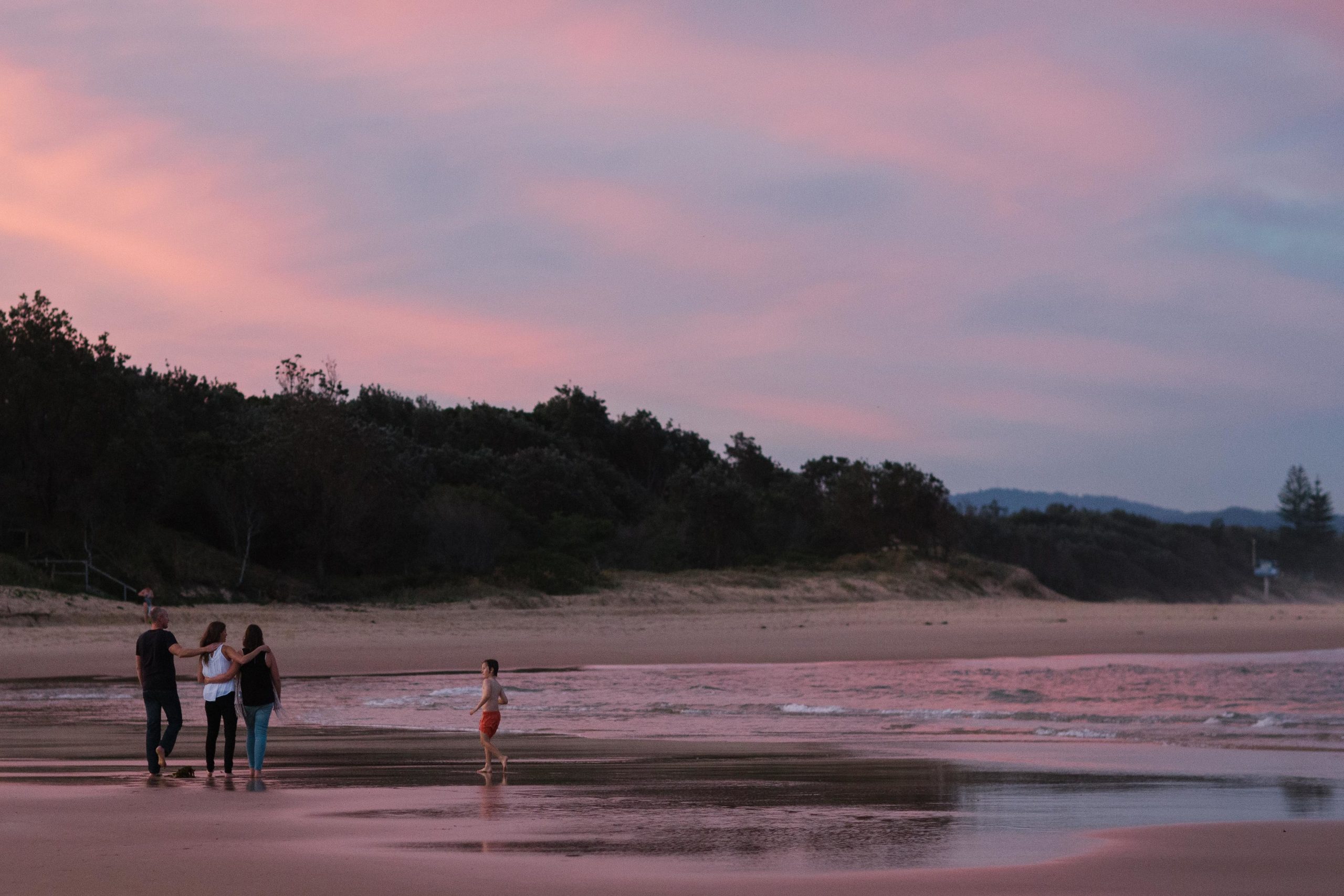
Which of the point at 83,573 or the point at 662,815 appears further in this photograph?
the point at 83,573

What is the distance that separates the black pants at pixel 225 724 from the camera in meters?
11.9

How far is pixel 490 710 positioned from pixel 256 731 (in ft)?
6.49

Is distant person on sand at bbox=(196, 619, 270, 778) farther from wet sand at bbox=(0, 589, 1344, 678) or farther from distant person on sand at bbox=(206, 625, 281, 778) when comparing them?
wet sand at bbox=(0, 589, 1344, 678)

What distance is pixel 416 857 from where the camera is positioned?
→ 25.5 feet

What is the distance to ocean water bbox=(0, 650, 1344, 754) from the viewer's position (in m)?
16.7

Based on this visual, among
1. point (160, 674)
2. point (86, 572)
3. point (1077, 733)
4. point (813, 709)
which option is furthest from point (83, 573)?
point (1077, 733)

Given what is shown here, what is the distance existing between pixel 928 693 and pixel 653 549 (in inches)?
1245

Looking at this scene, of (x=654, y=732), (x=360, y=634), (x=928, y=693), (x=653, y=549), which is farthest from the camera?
(x=653, y=549)

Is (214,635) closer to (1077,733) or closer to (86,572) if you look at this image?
(1077,733)

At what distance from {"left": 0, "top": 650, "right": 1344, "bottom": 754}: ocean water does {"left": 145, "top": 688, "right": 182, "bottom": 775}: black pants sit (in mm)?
5162

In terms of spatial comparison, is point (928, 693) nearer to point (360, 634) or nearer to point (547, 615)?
point (360, 634)

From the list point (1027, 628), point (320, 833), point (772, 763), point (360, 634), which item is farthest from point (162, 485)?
point (320, 833)

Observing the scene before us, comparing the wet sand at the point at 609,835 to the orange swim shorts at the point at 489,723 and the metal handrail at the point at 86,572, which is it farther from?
the metal handrail at the point at 86,572

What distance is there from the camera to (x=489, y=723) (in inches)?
468
